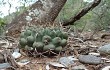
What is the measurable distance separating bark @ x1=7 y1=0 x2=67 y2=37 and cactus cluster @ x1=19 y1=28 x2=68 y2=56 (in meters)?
1.25

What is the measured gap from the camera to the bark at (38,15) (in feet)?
12.3

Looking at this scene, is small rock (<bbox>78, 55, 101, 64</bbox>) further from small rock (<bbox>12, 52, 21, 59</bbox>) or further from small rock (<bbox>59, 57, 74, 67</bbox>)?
small rock (<bbox>12, 52, 21, 59</bbox>)

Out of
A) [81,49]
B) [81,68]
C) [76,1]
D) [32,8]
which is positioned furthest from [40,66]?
[76,1]

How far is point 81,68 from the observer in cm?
215

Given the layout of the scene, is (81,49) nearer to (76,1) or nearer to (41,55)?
(41,55)

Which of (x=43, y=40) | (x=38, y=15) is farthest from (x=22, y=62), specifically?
(x=38, y=15)

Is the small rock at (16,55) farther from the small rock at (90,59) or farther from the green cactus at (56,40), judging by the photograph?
the small rock at (90,59)

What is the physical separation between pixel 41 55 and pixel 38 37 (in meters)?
0.17

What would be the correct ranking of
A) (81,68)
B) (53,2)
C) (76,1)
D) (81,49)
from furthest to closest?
(76,1), (53,2), (81,49), (81,68)

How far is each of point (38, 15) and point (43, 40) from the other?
144cm

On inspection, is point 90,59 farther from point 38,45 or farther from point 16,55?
point 16,55

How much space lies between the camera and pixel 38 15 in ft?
12.4

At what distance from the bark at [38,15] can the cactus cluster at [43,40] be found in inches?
49.2

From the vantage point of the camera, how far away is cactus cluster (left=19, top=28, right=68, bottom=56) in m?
2.37
